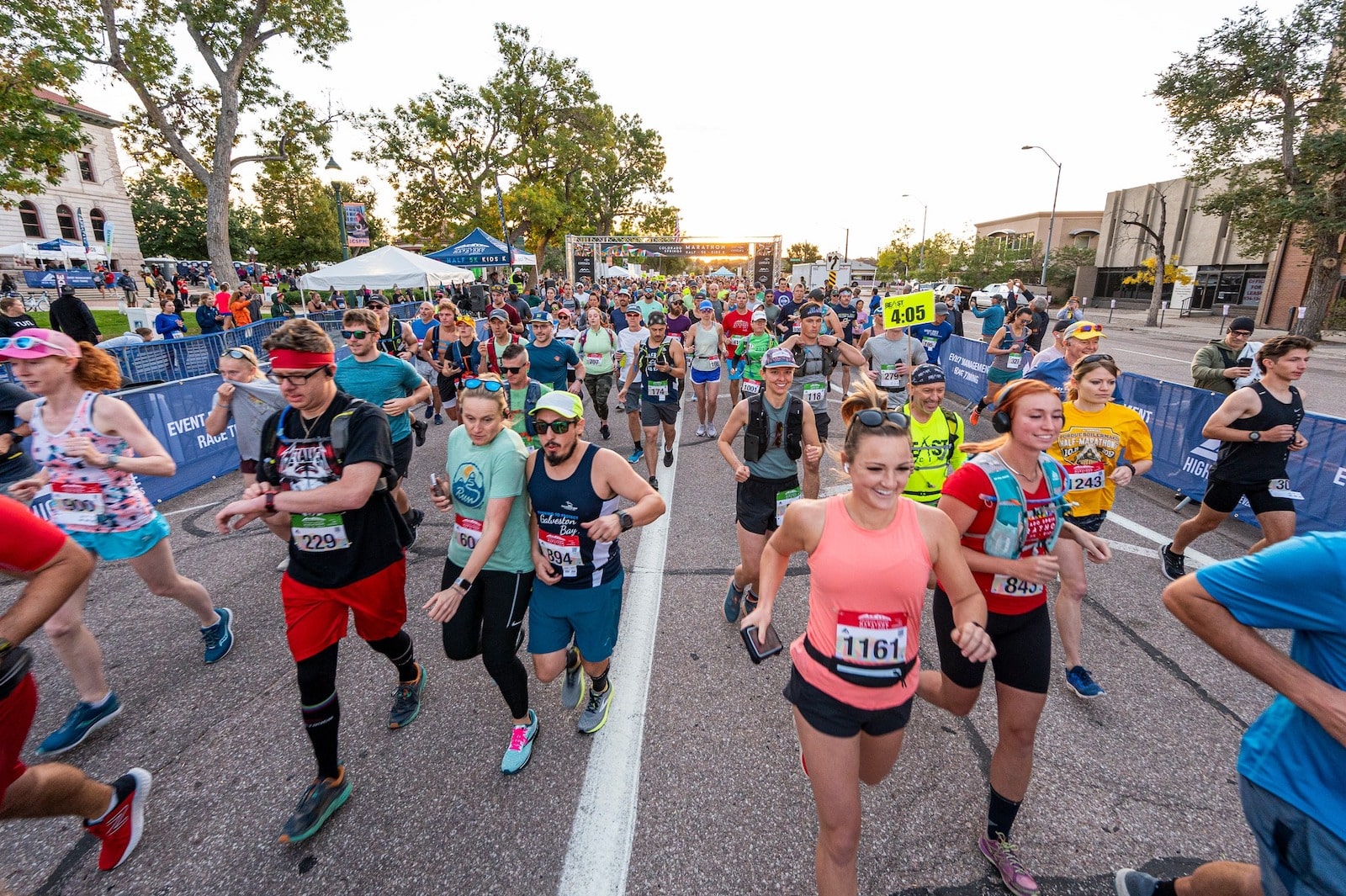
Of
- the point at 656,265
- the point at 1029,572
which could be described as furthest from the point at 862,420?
the point at 656,265

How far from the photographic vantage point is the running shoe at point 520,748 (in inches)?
119

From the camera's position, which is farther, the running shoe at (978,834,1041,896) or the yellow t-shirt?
the yellow t-shirt

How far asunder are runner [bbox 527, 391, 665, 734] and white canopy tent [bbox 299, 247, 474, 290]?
16233 millimetres

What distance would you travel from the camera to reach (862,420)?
2244mm

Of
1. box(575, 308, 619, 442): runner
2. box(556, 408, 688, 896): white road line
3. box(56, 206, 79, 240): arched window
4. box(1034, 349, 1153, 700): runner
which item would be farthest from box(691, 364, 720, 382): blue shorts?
box(56, 206, 79, 240): arched window

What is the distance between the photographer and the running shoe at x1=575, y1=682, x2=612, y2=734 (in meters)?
3.30

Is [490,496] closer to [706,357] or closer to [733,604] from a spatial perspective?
[733,604]

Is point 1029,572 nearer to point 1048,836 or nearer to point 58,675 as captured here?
point 1048,836

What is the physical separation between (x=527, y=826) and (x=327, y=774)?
100 cm

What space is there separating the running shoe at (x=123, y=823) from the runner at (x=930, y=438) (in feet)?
14.5

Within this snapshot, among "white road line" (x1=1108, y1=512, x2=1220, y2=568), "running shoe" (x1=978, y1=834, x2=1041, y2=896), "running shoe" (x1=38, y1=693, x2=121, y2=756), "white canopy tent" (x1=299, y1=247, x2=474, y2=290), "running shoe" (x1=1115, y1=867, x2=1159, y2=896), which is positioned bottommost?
"running shoe" (x1=38, y1=693, x2=121, y2=756)

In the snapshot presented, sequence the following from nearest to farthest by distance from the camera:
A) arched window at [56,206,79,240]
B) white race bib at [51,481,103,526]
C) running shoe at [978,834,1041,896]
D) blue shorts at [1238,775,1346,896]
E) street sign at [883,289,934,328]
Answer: blue shorts at [1238,775,1346,896]
running shoe at [978,834,1041,896]
white race bib at [51,481,103,526]
street sign at [883,289,934,328]
arched window at [56,206,79,240]

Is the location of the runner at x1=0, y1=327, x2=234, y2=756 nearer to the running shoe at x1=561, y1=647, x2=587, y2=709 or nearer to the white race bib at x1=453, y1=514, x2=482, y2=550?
the white race bib at x1=453, y1=514, x2=482, y2=550

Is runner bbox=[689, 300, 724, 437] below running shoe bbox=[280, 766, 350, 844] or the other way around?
the other way around
